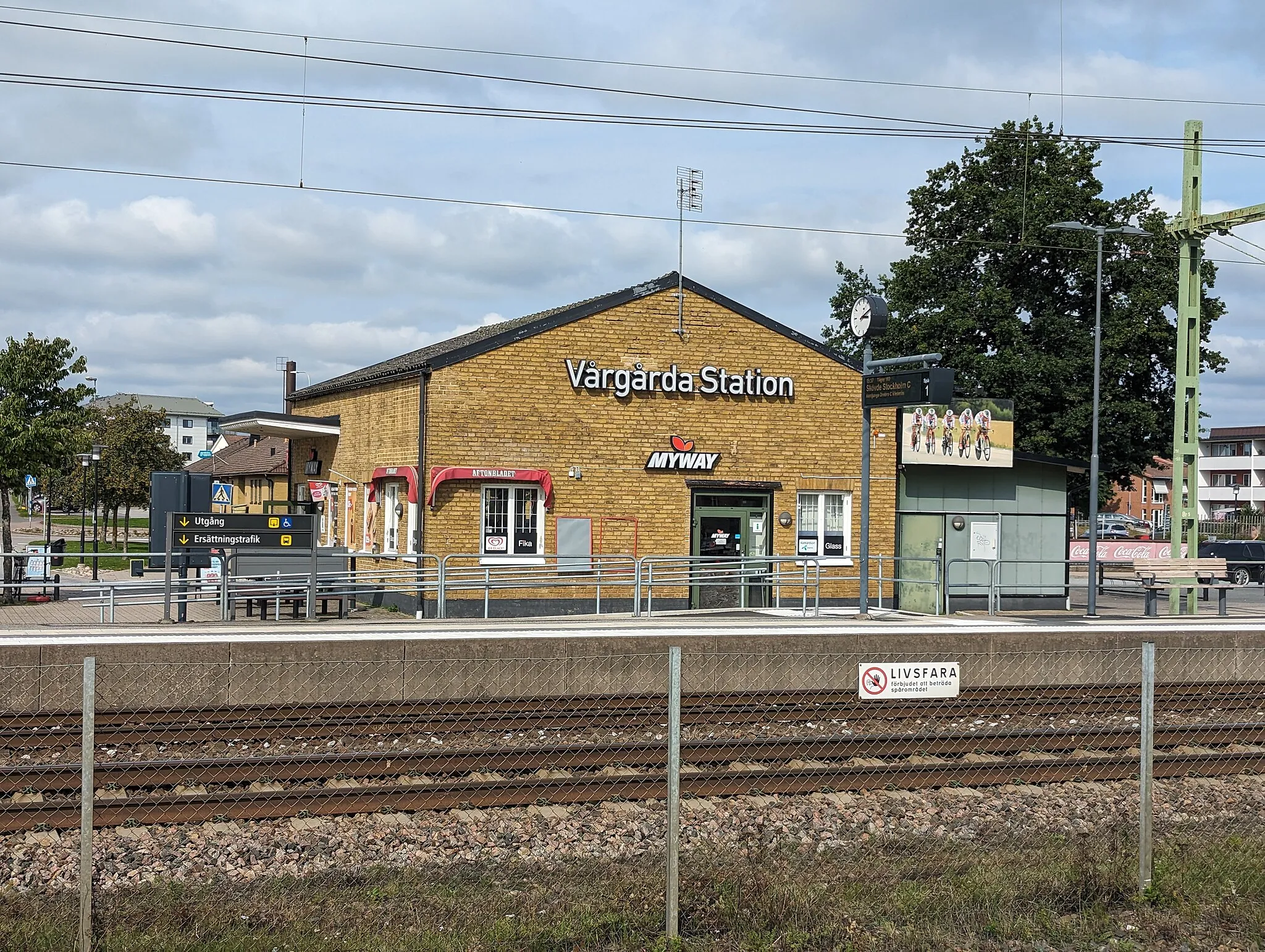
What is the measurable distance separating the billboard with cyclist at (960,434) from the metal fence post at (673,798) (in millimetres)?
20223

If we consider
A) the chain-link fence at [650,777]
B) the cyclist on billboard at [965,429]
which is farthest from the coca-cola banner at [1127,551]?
the chain-link fence at [650,777]

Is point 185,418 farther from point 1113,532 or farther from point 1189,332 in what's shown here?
point 1189,332

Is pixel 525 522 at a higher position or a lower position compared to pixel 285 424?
lower

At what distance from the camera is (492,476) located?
23.3m

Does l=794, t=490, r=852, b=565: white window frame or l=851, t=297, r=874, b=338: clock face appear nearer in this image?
l=851, t=297, r=874, b=338: clock face

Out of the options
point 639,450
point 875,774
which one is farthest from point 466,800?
point 639,450

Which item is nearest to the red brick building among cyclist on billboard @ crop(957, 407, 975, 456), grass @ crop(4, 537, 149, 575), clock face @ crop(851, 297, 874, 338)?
grass @ crop(4, 537, 149, 575)

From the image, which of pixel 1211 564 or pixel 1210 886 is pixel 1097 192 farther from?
pixel 1210 886

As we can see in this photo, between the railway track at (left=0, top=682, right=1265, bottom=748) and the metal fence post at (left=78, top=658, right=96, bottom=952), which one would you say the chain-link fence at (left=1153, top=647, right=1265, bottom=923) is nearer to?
the railway track at (left=0, top=682, right=1265, bottom=748)

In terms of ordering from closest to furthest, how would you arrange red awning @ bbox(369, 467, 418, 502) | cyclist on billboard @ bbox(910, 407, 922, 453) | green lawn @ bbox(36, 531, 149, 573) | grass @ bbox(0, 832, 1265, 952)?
grass @ bbox(0, 832, 1265, 952)
red awning @ bbox(369, 467, 418, 502)
cyclist on billboard @ bbox(910, 407, 922, 453)
green lawn @ bbox(36, 531, 149, 573)

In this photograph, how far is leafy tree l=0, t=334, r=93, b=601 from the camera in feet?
109

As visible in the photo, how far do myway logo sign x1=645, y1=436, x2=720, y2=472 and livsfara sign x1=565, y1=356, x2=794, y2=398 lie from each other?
3.41ft

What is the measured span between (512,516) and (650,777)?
542 inches

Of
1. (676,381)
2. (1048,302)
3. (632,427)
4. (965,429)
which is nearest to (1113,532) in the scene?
(1048,302)
